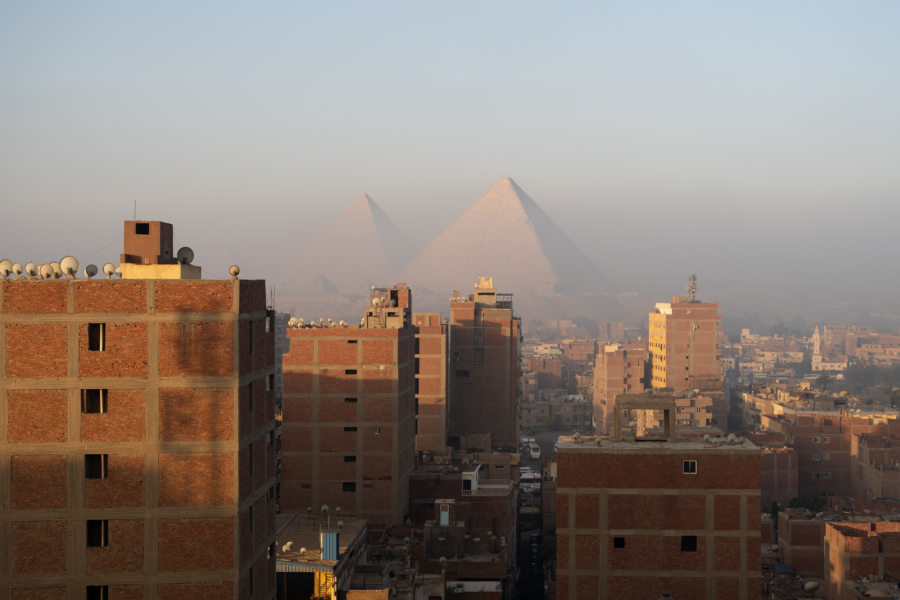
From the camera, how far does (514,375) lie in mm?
62781

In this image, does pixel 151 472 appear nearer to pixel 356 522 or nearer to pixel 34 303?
pixel 34 303

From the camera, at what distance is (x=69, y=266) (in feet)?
58.3

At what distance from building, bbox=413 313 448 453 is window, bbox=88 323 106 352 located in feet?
117

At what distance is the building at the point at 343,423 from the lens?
128 ft

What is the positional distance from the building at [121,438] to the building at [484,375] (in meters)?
44.2

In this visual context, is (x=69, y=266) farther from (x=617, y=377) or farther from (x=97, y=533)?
(x=617, y=377)

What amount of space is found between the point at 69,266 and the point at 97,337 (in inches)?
49.0

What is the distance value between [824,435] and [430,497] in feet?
88.8

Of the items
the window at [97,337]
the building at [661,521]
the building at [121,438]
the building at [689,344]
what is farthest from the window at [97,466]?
the building at [689,344]

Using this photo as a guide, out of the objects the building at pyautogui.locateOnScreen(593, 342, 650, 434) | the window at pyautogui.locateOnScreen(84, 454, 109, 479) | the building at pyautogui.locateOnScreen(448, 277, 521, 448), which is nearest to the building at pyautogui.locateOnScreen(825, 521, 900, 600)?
the window at pyautogui.locateOnScreen(84, 454, 109, 479)

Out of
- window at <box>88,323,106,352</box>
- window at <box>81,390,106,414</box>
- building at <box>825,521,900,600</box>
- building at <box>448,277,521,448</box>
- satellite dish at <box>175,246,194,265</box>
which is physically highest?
satellite dish at <box>175,246,194,265</box>

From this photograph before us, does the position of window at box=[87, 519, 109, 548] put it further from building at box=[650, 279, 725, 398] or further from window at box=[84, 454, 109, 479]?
building at box=[650, 279, 725, 398]

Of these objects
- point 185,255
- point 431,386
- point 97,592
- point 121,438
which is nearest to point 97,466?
point 121,438

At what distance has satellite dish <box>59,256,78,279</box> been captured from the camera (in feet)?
58.2
